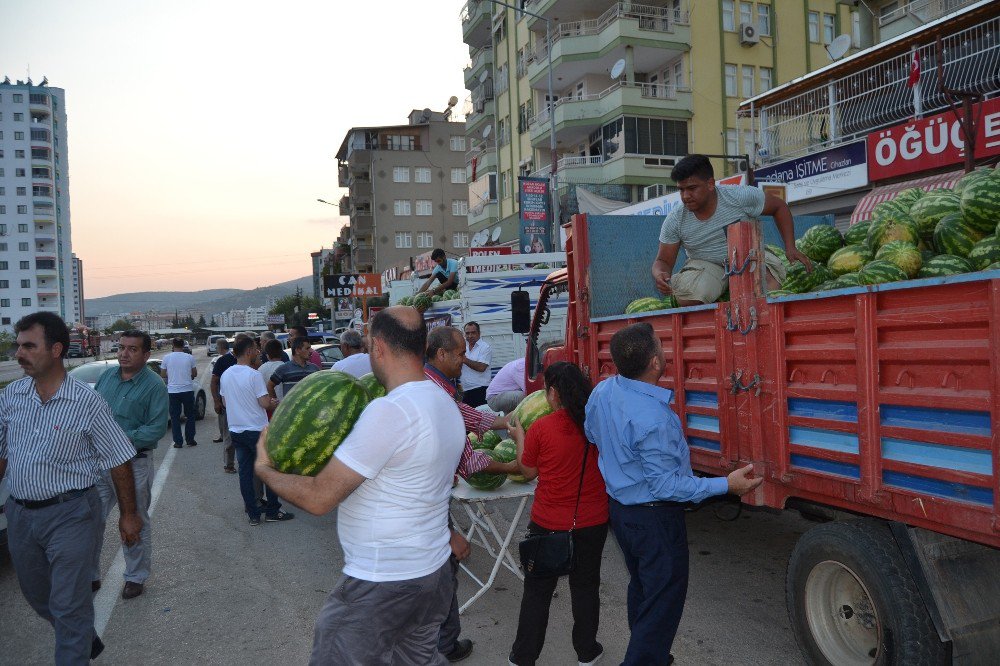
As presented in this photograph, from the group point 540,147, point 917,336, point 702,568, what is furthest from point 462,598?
point 540,147

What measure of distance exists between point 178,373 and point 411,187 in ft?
193

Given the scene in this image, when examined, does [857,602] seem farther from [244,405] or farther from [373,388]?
[244,405]

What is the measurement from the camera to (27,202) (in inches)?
4734

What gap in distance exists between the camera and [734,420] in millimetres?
4105

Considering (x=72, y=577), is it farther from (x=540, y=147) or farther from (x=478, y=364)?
(x=540, y=147)

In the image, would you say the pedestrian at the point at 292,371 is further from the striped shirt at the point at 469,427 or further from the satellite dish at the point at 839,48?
the satellite dish at the point at 839,48

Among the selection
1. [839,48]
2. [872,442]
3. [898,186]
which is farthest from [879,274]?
[839,48]

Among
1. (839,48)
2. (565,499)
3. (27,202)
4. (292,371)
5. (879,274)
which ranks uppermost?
(27,202)

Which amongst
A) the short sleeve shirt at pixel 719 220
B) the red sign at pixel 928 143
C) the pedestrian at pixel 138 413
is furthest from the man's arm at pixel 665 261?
the red sign at pixel 928 143

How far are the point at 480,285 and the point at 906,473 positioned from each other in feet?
28.7

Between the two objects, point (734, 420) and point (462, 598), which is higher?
point (734, 420)

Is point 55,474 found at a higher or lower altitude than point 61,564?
higher

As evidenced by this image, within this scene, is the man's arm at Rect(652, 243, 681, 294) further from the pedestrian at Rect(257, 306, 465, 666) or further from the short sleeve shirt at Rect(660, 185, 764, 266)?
the pedestrian at Rect(257, 306, 465, 666)

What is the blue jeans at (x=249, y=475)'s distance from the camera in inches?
308
